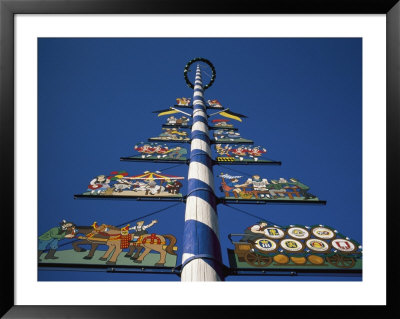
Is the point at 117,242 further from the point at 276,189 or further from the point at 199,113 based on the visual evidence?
the point at 199,113

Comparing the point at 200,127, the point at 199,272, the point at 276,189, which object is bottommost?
the point at 199,272

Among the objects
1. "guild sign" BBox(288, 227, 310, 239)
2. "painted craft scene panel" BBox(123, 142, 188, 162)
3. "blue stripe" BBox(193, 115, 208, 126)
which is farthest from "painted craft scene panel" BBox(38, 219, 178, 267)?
"blue stripe" BBox(193, 115, 208, 126)

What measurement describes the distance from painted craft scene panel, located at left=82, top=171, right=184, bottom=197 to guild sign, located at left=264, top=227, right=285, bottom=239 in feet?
2.64

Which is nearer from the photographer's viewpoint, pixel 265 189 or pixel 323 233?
pixel 323 233

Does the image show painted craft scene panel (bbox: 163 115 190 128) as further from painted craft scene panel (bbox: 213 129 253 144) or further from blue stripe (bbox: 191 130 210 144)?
blue stripe (bbox: 191 130 210 144)

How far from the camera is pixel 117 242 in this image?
229 cm

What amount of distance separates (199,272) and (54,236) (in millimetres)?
1182

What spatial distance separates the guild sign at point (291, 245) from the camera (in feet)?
7.39

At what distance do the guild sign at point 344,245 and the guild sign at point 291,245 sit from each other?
263mm

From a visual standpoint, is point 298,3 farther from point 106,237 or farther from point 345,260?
point 106,237

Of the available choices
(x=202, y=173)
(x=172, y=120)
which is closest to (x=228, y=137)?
(x=172, y=120)

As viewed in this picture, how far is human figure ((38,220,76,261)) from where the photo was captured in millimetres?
2188

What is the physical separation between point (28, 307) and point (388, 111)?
2753mm

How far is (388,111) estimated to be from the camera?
7.02 feet
